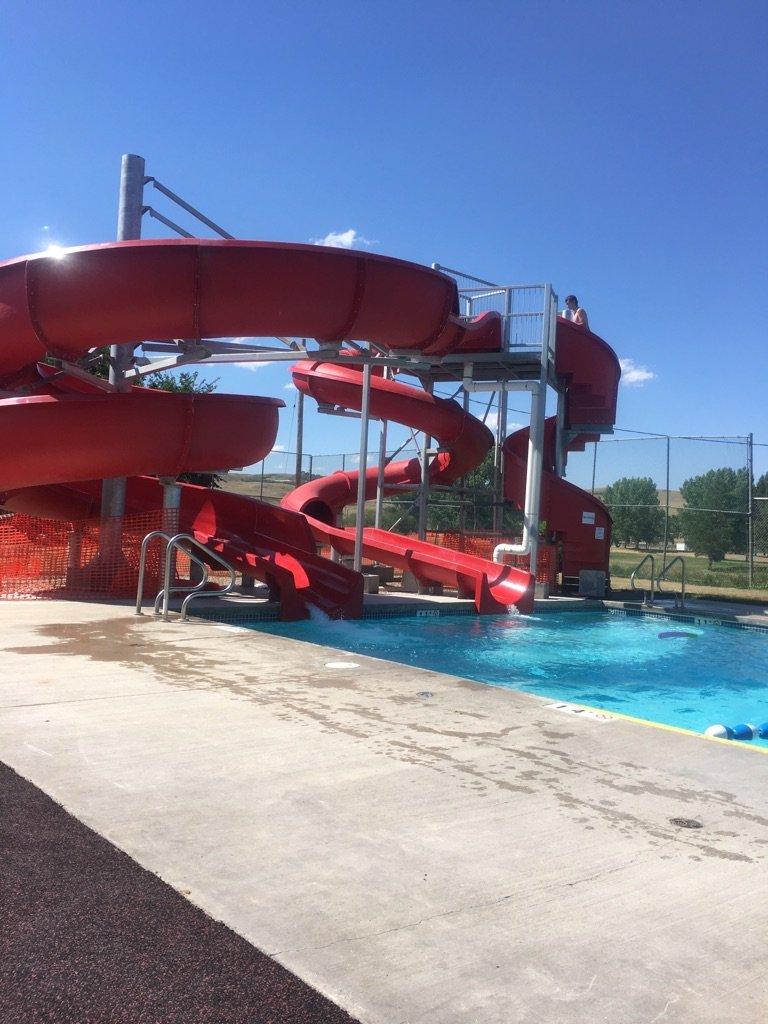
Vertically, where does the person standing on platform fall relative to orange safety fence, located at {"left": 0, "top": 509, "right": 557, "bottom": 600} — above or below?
above

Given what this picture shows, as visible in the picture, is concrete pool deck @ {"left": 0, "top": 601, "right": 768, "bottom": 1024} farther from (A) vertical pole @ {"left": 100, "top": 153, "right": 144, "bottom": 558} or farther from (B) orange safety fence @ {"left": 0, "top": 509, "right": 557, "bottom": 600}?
(A) vertical pole @ {"left": 100, "top": 153, "right": 144, "bottom": 558}

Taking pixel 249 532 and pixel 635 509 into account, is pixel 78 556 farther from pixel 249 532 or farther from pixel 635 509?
pixel 635 509

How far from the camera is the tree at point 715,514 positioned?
2002 cm

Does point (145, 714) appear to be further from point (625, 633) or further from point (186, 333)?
point (625, 633)

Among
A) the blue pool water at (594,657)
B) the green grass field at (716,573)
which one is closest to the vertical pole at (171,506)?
the blue pool water at (594,657)

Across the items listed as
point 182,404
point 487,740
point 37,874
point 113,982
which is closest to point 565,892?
point 113,982

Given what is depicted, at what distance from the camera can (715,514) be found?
20.2 meters

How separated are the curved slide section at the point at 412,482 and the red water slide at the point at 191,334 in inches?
97.5

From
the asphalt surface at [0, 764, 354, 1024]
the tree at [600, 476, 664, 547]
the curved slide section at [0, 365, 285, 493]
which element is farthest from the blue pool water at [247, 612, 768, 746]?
the tree at [600, 476, 664, 547]

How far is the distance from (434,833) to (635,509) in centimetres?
1925

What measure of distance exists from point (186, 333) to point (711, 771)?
6894 millimetres

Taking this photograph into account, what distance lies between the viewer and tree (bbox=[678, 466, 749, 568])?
20.0 m

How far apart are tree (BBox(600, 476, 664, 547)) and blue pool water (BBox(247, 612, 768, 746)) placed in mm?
7736

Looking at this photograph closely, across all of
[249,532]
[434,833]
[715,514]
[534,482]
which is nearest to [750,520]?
[715,514]
